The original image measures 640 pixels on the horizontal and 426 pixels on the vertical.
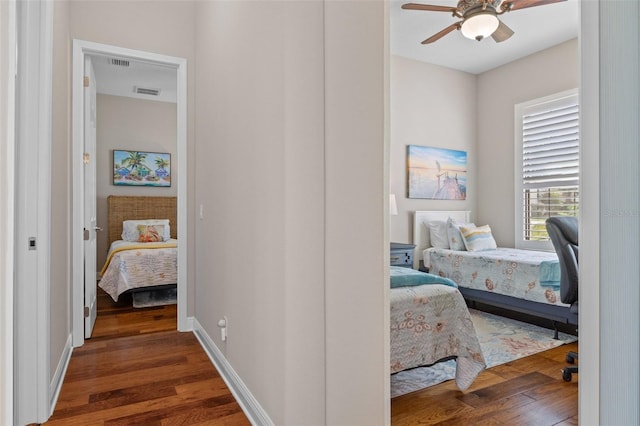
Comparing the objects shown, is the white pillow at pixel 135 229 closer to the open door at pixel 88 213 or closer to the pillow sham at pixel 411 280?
the open door at pixel 88 213

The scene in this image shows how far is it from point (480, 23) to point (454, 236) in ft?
7.54

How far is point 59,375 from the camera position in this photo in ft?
7.69

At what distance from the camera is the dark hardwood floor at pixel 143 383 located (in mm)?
2002

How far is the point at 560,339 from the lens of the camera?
3.01 metres

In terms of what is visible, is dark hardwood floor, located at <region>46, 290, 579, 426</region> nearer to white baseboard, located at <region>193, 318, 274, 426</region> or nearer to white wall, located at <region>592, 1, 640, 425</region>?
white baseboard, located at <region>193, 318, 274, 426</region>

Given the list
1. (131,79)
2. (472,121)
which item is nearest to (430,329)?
(472,121)

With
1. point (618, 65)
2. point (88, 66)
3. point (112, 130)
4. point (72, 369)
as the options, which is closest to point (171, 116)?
point (112, 130)

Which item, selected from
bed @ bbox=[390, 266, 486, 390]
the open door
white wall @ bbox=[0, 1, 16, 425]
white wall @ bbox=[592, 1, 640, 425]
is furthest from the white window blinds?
the open door

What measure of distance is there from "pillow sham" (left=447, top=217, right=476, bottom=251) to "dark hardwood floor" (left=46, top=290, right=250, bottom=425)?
9.59 feet

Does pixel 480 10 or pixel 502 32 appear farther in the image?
pixel 502 32

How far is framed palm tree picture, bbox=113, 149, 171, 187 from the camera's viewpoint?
19.1 feet

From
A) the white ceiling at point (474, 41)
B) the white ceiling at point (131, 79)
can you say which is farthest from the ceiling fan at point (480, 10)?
the white ceiling at point (131, 79)

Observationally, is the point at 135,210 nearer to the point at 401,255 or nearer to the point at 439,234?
the point at 401,255

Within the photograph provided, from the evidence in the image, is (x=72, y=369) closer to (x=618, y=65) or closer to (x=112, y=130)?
(x=618, y=65)
